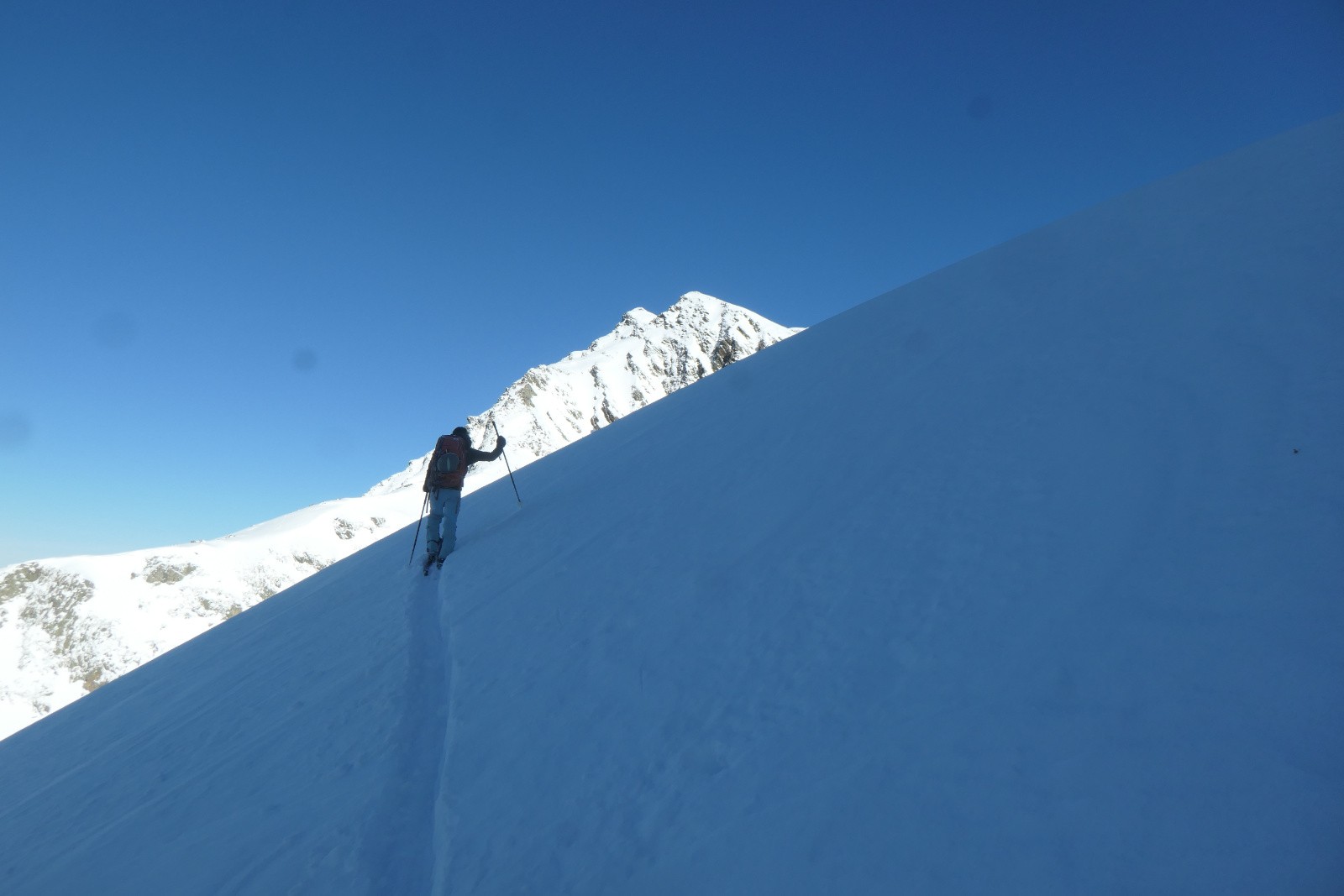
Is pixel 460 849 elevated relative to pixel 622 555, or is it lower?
lower

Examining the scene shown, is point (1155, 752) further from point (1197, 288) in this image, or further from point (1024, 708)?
point (1197, 288)

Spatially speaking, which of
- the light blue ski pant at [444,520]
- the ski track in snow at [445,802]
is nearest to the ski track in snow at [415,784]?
the ski track in snow at [445,802]

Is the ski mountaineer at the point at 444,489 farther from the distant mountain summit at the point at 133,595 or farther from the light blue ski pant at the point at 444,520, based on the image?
the distant mountain summit at the point at 133,595

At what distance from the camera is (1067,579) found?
9.41 feet

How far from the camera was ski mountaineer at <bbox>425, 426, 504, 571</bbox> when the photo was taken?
794 centimetres

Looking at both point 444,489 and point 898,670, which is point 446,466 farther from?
point 898,670

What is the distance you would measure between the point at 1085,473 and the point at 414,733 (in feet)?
14.5

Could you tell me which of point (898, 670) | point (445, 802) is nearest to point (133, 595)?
point (445, 802)

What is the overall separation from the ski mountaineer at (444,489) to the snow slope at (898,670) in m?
1.05

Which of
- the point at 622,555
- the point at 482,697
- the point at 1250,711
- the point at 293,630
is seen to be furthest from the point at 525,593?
the point at 1250,711

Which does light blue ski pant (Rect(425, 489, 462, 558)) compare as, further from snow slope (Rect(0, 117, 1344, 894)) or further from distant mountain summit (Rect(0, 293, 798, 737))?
distant mountain summit (Rect(0, 293, 798, 737))

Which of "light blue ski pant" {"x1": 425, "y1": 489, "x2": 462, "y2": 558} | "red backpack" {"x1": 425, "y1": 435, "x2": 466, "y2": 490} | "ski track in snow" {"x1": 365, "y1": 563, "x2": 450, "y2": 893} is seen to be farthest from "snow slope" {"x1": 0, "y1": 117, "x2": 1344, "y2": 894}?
"red backpack" {"x1": 425, "y1": 435, "x2": 466, "y2": 490}

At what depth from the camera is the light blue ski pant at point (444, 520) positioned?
7938mm

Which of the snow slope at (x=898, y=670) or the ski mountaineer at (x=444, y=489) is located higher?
the ski mountaineer at (x=444, y=489)
